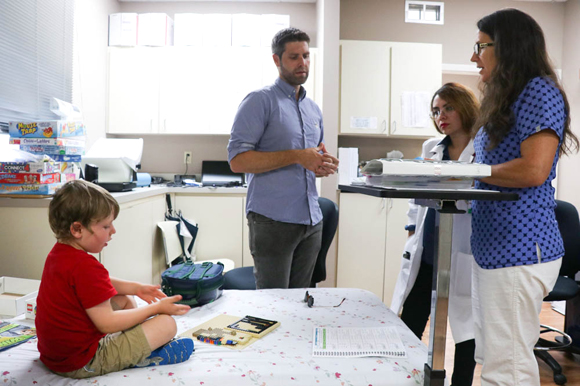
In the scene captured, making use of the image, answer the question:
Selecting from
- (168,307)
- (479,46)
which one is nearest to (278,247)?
(168,307)

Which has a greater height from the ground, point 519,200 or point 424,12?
point 424,12

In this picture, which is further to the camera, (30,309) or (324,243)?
(324,243)

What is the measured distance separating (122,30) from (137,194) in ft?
6.00

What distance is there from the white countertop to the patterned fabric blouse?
5.90ft

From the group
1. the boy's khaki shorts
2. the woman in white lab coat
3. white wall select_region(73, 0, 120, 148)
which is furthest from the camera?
white wall select_region(73, 0, 120, 148)

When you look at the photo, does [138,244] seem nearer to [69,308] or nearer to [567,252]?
[69,308]

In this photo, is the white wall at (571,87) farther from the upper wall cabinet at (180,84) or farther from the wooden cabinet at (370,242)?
the upper wall cabinet at (180,84)

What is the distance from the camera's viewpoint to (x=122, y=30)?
146 inches

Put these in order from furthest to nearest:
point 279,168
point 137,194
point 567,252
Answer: point 137,194, point 567,252, point 279,168

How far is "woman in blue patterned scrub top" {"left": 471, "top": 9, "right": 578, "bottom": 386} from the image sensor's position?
3.74 ft

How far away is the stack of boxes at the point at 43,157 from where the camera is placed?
1.94 meters

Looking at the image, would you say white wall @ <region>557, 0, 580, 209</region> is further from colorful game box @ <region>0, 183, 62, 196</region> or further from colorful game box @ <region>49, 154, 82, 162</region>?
colorful game box @ <region>0, 183, 62, 196</region>

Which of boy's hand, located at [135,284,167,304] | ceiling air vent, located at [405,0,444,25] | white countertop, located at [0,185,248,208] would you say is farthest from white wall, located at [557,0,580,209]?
boy's hand, located at [135,284,167,304]

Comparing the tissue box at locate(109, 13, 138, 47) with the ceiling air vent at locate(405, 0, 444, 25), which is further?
the ceiling air vent at locate(405, 0, 444, 25)
